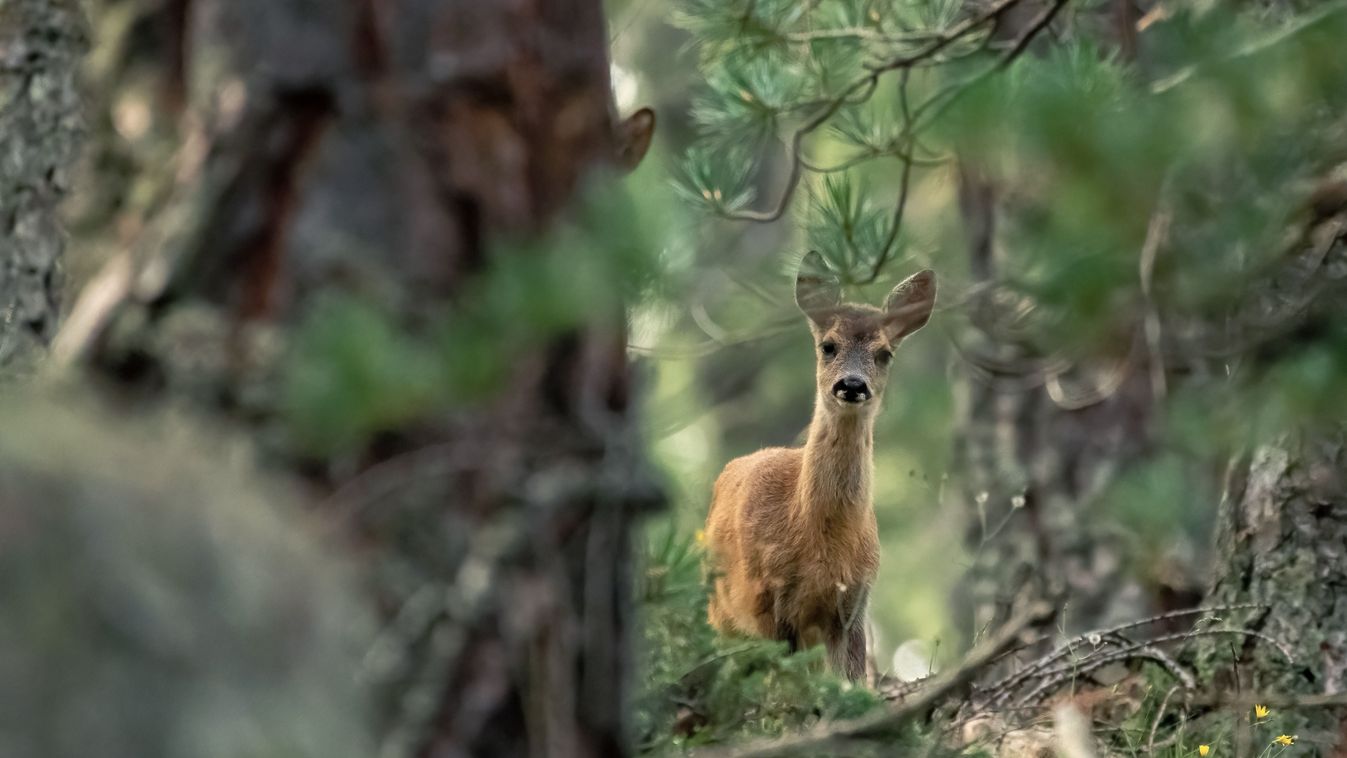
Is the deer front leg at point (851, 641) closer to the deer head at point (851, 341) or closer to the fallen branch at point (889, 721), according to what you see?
the deer head at point (851, 341)

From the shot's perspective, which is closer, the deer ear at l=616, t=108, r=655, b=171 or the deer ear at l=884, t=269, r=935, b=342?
the deer ear at l=616, t=108, r=655, b=171

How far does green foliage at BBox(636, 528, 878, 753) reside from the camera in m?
4.71

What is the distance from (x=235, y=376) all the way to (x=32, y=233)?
1.51m

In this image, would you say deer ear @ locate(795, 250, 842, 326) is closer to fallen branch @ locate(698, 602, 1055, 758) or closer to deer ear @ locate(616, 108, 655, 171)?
deer ear @ locate(616, 108, 655, 171)

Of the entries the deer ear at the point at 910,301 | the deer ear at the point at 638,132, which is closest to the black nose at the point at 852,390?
the deer ear at the point at 910,301

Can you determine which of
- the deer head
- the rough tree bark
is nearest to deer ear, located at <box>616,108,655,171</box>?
the rough tree bark

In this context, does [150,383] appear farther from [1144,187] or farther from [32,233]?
[1144,187]

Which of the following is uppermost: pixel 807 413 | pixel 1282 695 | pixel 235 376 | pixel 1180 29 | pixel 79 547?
pixel 807 413

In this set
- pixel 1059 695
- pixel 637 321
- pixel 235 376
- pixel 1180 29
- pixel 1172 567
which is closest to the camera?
A: pixel 235 376

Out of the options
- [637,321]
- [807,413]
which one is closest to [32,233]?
[637,321]

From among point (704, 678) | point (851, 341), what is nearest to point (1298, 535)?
point (704, 678)

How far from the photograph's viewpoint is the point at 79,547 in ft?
6.30

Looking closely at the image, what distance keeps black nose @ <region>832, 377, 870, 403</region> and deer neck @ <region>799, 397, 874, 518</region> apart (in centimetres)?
15

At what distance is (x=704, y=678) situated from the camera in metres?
5.15
